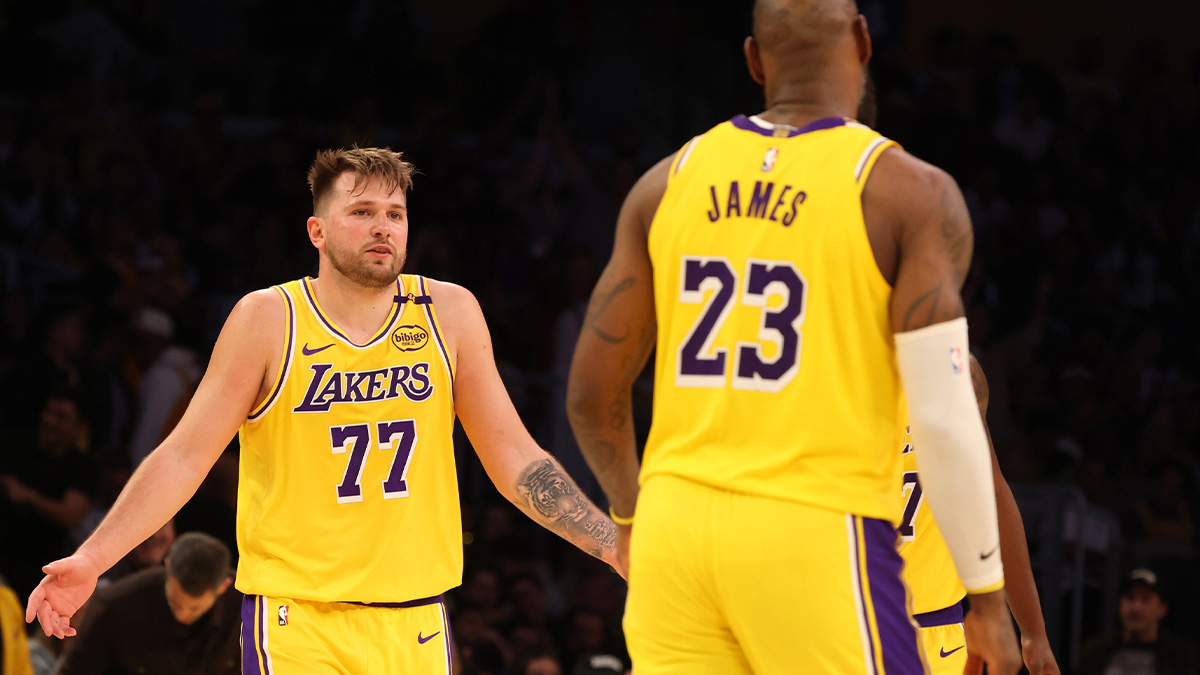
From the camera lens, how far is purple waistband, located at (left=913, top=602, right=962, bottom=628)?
4609 mm

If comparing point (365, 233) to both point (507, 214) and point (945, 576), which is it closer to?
point (945, 576)

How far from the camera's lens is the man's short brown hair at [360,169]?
15.6 feet

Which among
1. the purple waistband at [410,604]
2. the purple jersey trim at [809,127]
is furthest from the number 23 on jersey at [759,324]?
the purple waistband at [410,604]

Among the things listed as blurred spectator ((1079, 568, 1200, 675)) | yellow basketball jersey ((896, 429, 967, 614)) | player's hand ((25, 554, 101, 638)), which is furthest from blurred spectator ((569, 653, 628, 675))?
player's hand ((25, 554, 101, 638))

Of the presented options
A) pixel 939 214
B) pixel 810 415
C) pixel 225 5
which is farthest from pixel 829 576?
pixel 225 5

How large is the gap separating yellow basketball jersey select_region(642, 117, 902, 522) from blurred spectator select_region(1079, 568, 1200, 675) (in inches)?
248

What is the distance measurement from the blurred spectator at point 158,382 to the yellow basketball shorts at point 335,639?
17.2 feet

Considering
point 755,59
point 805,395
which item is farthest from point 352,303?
point 805,395

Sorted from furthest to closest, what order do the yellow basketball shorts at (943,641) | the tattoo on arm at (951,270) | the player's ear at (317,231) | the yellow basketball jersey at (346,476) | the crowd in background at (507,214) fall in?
the crowd in background at (507,214)
the player's ear at (317,231)
the yellow basketball shorts at (943,641)
the yellow basketball jersey at (346,476)
the tattoo on arm at (951,270)

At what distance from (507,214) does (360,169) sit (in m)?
7.16

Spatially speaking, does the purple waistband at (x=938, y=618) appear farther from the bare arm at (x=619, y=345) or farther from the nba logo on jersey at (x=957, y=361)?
the nba logo on jersey at (x=957, y=361)

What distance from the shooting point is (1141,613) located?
8.67m

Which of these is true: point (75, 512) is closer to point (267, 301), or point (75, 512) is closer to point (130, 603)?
point (130, 603)

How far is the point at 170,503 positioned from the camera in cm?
449
